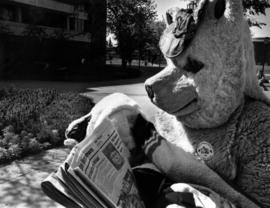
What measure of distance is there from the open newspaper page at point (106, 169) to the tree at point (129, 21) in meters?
23.1

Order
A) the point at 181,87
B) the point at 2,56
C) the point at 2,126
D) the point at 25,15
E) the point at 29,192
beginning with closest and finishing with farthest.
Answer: the point at 181,87 → the point at 29,192 → the point at 2,126 → the point at 2,56 → the point at 25,15

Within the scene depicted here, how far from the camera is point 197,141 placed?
1016 mm

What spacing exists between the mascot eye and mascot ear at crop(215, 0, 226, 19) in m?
0.14

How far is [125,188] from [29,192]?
237cm

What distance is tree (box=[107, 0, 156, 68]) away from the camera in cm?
2362

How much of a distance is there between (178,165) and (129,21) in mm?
23878

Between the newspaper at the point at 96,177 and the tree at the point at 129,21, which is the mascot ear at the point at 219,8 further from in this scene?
the tree at the point at 129,21

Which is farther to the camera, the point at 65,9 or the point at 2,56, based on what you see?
the point at 65,9

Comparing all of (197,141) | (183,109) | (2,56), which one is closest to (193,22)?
(183,109)

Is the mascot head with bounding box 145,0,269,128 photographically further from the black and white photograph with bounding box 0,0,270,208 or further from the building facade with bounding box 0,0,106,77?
the building facade with bounding box 0,0,106,77

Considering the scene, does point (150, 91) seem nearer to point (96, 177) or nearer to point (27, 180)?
point (96, 177)

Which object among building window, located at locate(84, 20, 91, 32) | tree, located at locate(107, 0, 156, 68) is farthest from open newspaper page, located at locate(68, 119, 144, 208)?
building window, located at locate(84, 20, 91, 32)

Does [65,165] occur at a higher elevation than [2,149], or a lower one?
higher

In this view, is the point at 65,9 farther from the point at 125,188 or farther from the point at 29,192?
the point at 125,188
